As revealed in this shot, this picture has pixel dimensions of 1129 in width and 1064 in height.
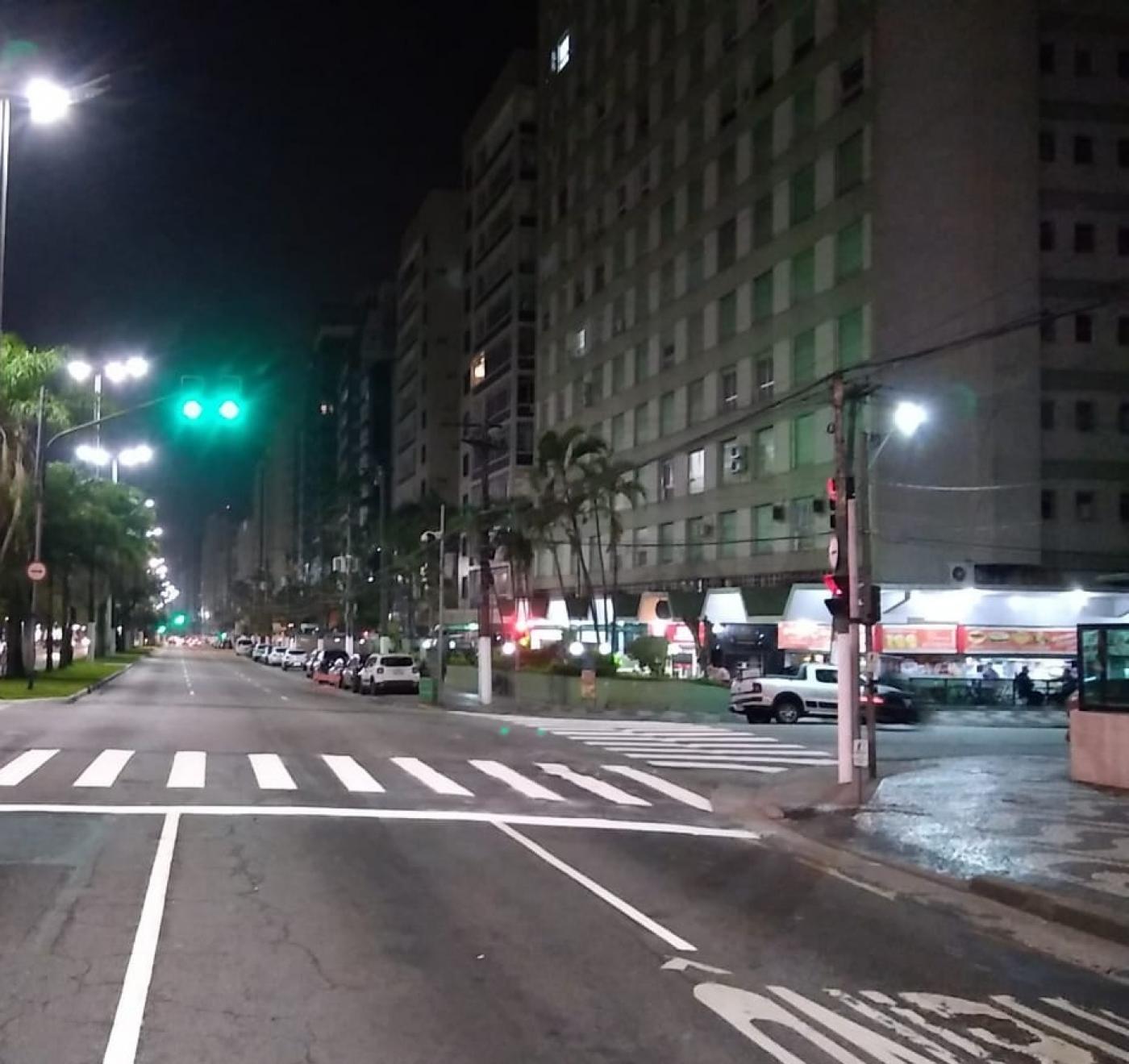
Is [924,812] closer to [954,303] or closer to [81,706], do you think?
[81,706]

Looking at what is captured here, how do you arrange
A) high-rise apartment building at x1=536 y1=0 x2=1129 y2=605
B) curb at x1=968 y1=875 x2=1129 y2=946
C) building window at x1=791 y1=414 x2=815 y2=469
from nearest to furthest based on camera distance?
curb at x1=968 y1=875 x2=1129 y2=946 → high-rise apartment building at x1=536 y1=0 x2=1129 y2=605 → building window at x1=791 y1=414 x2=815 y2=469

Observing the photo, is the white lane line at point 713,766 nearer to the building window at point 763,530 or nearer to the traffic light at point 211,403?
the traffic light at point 211,403

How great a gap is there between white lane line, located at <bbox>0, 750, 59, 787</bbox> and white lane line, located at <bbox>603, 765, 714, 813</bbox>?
8699 millimetres

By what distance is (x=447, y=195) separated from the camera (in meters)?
112

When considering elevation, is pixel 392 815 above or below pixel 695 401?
below

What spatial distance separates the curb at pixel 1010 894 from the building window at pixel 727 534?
4104cm

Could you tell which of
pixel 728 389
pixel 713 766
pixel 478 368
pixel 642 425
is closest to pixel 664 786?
pixel 713 766

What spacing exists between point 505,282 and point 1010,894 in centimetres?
8072

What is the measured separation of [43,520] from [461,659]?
61.2 feet

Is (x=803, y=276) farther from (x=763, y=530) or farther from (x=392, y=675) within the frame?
(x=392, y=675)

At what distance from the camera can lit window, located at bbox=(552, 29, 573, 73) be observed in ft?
263

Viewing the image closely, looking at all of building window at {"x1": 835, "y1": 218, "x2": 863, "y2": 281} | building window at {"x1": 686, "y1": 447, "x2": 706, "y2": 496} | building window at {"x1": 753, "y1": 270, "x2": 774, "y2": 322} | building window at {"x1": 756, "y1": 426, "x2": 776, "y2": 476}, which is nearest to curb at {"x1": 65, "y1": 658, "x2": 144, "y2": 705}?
building window at {"x1": 686, "y1": 447, "x2": 706, "y2": 496}

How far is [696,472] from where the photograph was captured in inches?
2424

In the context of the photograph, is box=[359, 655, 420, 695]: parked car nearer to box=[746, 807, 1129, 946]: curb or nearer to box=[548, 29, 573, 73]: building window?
box=[746, 807, 1129, 946]: curb
